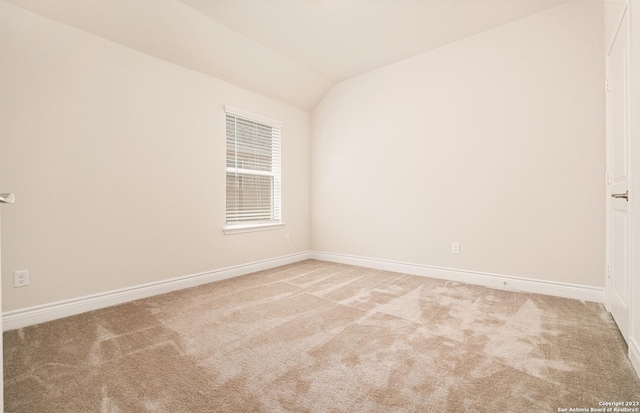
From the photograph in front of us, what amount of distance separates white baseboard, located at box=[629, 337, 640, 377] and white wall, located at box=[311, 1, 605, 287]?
47.9 inches

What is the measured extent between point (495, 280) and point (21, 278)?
429 cm

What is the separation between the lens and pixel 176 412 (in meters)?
1.30

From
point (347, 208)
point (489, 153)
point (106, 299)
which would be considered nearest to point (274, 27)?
point (347, 208)

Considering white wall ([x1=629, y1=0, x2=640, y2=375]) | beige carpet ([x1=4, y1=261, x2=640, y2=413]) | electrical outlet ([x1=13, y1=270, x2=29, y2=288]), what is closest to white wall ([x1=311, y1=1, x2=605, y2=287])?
beige carpet ([x1=4, y1=261, x2=640, y2=413])

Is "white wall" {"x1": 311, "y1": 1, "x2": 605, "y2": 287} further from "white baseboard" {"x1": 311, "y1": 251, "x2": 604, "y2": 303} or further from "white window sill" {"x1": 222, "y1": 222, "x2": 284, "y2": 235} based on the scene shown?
"white window sill" {"x1": 222, "y1": 222, "x2": 284, "y2": 235}

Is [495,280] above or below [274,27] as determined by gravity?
below

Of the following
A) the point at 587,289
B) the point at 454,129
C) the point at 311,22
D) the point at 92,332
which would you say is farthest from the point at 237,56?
the point at 587,289

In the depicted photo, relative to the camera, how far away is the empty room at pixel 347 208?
158cm

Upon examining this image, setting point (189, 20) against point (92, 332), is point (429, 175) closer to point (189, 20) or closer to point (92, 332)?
point (189, 20)

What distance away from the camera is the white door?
1869 millimetres

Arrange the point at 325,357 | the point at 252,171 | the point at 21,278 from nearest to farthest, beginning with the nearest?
the point at 325,357 < the point at 21,278 < the point at 252,171

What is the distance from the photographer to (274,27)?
10.1ft

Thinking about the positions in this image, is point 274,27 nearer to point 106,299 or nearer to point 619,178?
point 106,299

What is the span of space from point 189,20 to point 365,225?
10.3ft
